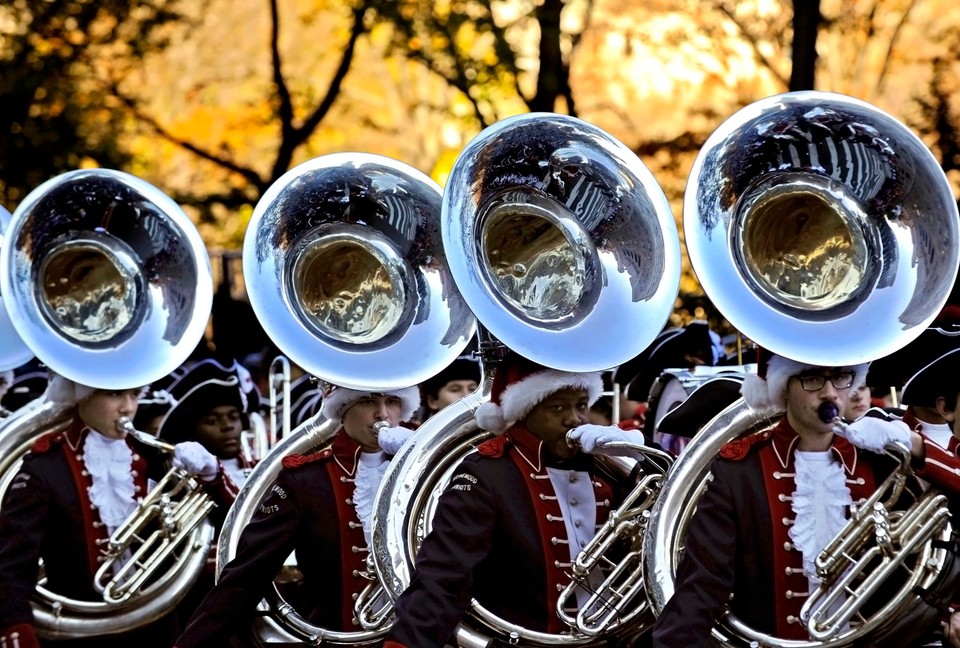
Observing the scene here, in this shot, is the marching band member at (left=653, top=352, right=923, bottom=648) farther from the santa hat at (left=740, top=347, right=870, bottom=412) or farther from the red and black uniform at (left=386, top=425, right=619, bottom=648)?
the red and black uniform at (left=386, top=425, right=619, bottom=648)

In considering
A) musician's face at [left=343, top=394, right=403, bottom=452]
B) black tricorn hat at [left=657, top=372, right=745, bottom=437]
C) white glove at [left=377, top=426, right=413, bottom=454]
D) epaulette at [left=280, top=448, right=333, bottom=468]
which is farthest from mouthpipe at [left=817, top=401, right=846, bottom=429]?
epaulette at [left=280, top=448, right=333, bottom=468]

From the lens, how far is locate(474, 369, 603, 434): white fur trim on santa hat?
5738 millimetres

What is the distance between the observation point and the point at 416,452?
6160 mm

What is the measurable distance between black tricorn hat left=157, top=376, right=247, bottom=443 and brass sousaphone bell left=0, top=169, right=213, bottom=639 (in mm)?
730

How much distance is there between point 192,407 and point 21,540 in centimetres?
156

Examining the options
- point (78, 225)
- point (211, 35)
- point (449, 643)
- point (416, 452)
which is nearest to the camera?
point (449, 643)

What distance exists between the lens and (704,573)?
5188 millimetres

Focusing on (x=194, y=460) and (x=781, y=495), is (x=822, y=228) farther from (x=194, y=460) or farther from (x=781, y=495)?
Answer: (x=194, y=460)

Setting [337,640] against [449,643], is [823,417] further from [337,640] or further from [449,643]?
[337,640]

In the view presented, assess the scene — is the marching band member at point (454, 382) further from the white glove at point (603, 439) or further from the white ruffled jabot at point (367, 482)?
the white glove at point (603, 439)

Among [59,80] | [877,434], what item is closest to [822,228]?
[877,434]

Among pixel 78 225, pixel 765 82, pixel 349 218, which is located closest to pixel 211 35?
pixel 765 82

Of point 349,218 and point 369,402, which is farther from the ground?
point 349,218

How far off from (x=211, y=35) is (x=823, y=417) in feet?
43.3
